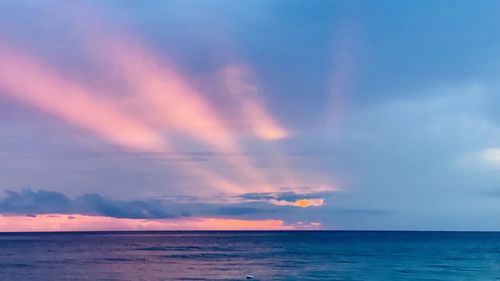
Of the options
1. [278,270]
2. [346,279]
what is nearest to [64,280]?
[278,270]

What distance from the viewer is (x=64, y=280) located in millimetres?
72062

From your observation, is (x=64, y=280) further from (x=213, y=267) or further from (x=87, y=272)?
(x=213, y=267)

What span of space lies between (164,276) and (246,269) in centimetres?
1270

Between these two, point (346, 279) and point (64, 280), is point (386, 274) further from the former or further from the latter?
point (64, 280)

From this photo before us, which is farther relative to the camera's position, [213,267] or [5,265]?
[5,265]

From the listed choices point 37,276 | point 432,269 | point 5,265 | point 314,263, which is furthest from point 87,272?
point 432,269

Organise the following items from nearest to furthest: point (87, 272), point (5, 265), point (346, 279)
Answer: point (346, 279) → point (87, 272) → point (5, 265)

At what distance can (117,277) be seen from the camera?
75750 millimetres

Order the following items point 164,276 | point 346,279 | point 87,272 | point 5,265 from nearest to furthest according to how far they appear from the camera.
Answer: point 346,279, point 164,276, point 87,272, point 5,265

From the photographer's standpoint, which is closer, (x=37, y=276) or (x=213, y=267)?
(x=37, y=276)

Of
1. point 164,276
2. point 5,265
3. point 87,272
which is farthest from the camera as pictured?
point 5,265

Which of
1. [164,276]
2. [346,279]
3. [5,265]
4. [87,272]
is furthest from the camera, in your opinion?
[5,265]

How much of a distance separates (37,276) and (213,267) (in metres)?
23.2

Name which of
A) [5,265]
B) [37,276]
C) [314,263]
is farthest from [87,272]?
[314,263]
